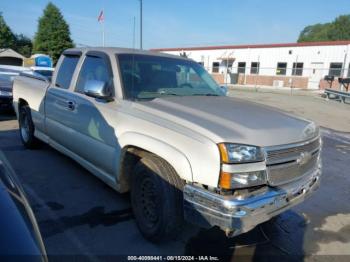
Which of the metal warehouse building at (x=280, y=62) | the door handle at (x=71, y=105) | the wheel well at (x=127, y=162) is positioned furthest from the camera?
the metal warehouse building at (x=280, y=62)

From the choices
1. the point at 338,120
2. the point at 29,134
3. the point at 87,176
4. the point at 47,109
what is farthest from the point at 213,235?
the point at 338,120

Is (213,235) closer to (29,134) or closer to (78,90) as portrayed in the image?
(78,90)

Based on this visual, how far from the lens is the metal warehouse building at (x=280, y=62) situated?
30.5m

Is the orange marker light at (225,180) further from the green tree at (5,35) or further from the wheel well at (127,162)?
the green tree at (5,35)

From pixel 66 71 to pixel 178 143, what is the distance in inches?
114

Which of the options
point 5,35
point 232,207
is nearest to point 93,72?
point 232,207

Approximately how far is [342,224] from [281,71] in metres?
33.1

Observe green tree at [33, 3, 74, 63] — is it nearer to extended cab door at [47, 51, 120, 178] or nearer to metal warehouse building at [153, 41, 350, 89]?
metal warehouse building at [153, 41, 350, 89]

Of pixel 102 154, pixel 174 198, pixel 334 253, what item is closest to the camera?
pixel 174 198

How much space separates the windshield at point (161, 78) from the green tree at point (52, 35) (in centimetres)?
5825

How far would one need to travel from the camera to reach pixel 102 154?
376 centimetres

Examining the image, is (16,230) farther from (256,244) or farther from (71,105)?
(71,105)

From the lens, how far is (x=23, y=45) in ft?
223

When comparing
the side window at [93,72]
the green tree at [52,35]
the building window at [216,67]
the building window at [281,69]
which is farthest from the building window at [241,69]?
the side window at [93,72]
